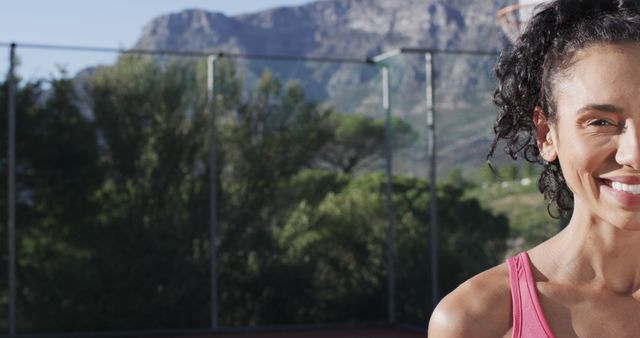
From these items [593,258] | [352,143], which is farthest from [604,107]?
[352,143]

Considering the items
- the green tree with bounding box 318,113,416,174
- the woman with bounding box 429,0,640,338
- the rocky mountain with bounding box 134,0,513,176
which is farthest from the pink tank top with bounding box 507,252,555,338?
the green tree with bounding box 318,113,416,174

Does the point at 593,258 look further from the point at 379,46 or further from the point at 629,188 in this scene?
the point at 379,46

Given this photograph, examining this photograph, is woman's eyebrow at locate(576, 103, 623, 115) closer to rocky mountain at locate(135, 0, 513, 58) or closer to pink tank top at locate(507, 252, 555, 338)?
pink tank top at locate(507, 252, 555, 338)

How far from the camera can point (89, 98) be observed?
7207mm

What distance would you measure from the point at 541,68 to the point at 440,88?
6.63 meters

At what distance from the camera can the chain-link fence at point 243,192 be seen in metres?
6.95

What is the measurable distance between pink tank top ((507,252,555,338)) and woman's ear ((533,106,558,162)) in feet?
0.30

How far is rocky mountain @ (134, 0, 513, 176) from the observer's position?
745 cm

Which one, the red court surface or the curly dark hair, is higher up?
the curly dark hair

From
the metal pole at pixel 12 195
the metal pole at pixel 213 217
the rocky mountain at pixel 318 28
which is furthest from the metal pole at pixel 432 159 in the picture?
the rocky mountain at pixel 318 28

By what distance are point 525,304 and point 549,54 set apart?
0.68 feet

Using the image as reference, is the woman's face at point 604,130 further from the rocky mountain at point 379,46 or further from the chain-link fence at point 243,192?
the rocky mountain at point 379,46

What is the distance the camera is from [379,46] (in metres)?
35.7

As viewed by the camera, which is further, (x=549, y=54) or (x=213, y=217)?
(x=213, y=217)
